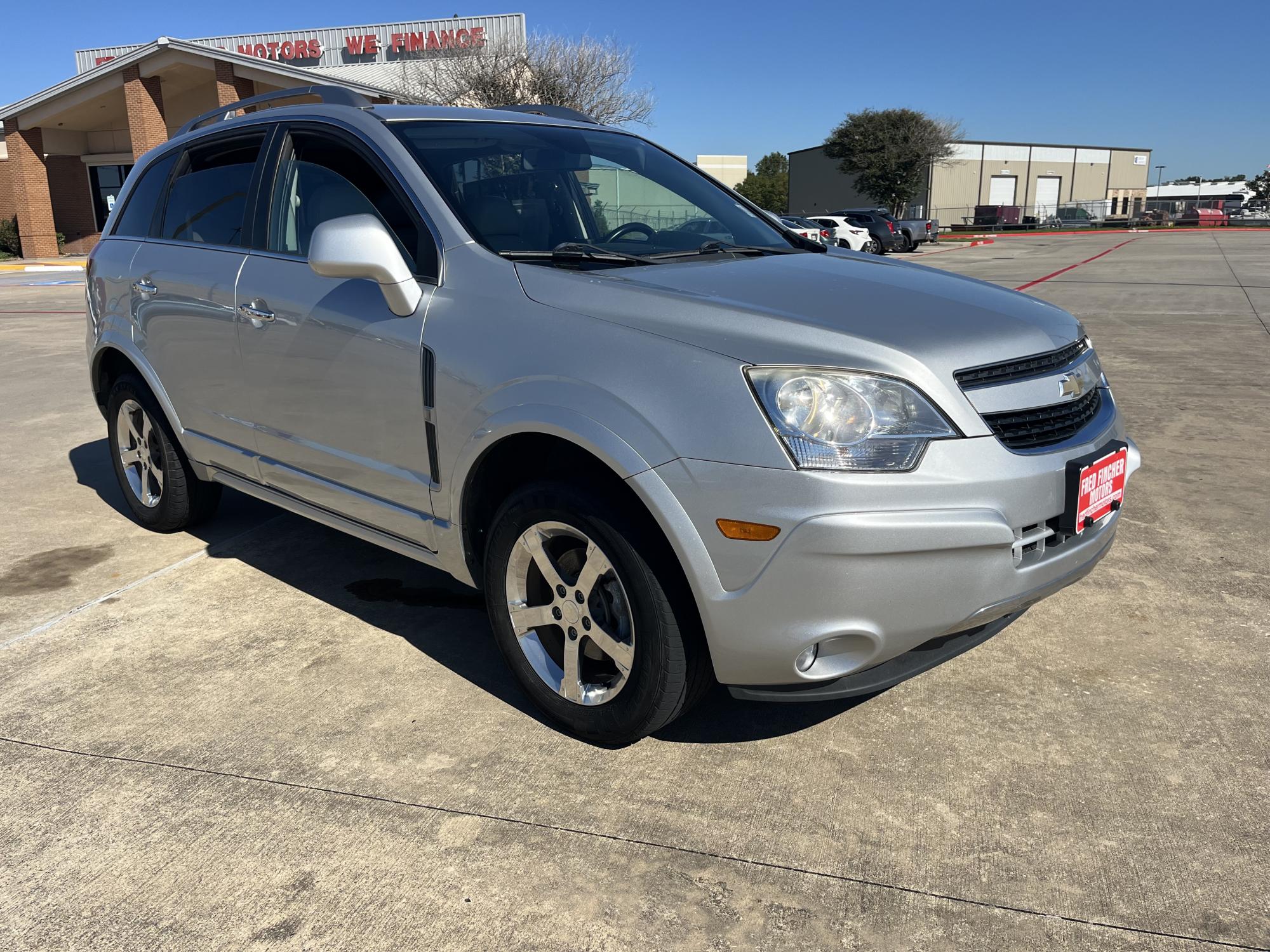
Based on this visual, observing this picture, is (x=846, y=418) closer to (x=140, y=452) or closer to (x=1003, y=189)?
(x=140, y=452)

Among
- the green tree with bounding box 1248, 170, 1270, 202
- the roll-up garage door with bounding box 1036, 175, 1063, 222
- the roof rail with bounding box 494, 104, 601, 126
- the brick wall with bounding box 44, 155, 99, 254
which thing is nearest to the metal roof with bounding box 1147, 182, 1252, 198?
the green tree with bounding box 1248, 170, 1270, 202

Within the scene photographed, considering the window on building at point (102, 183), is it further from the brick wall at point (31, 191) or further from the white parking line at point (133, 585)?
the white parking line at point (133, 585)

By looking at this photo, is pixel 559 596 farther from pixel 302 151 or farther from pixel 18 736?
pixel 302 151

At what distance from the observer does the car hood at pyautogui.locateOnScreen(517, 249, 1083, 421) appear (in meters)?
2.42

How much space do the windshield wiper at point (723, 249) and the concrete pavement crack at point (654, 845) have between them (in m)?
1.78

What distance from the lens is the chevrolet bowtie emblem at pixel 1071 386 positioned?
2.73 meters

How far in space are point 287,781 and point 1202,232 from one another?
5399 cm

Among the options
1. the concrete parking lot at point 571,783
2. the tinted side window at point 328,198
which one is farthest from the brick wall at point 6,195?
the tinted side window at point 328,198

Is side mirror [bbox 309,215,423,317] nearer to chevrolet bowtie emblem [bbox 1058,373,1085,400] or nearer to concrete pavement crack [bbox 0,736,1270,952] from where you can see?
concrete pavement crack [bbox 0,736,1270,952]

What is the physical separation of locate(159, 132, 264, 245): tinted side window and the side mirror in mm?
1079

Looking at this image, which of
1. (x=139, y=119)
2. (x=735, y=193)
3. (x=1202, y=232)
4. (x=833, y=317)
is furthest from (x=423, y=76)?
(x=1202, y=232)

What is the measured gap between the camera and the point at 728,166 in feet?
335

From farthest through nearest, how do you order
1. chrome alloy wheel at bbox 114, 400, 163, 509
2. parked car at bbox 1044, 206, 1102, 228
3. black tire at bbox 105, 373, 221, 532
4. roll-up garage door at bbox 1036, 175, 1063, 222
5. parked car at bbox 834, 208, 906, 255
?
roll-up garage door at bbox 1036, 175, 1063, 222 < parked car at bbox 1044, 206, 1102, 228 < parked car at bbox 834, 208, 906, 255 < chrome alloy wheel at bbox 114, 400, 163, 509 < black tire at bbox 105, 373, 221, 532

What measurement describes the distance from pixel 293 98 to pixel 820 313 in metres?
2.74
